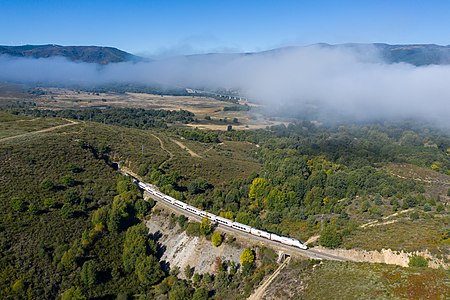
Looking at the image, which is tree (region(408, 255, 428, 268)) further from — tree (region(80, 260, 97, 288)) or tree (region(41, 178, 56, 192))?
tree (region(41, 178, 56, 192))

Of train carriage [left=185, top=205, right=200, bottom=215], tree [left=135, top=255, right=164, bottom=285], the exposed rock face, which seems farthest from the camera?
train carriage [left=185, top=205, right=200, bottom=215]

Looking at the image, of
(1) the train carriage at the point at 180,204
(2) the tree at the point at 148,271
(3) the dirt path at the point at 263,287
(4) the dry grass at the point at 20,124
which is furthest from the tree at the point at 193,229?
(4) the dry grass at the point at 20,124

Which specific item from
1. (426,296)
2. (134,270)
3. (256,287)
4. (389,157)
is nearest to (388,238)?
(426,296)

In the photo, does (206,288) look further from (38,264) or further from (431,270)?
(431,270)

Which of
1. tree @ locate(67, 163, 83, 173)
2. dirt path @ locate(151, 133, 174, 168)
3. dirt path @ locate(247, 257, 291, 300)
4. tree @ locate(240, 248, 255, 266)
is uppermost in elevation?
tree @ locate(67, 163, 83, 173)

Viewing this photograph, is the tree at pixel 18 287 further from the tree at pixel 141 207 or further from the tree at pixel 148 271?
the tree at pixel 141 207

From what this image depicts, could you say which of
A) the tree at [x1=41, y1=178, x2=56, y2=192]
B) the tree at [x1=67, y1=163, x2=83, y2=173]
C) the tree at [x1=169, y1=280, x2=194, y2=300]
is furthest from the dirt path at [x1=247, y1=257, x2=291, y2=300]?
the tree at [x1=67, y1=163, x2=83, y2=173]
